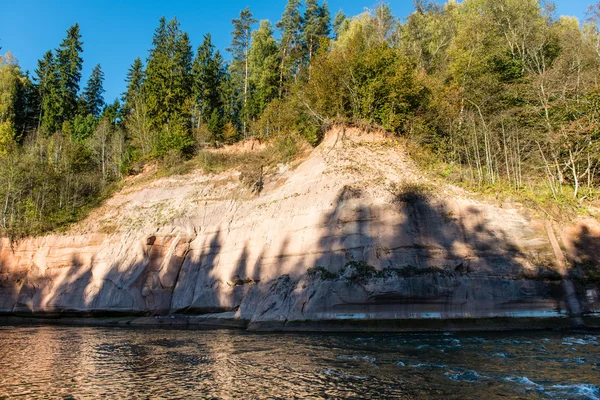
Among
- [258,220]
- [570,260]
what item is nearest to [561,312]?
[570,260]

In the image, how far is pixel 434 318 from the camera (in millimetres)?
15820

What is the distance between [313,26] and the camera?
45.9m

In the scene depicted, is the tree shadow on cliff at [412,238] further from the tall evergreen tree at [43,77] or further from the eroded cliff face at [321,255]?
the tall evergreen tree at [43,77]

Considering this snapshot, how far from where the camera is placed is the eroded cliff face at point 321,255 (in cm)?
1619

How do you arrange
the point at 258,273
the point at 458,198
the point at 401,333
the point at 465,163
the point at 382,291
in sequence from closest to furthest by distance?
the point at 401,333
the point at 382,291
the point at 458,198
the point at 258,273
the point at 465,163

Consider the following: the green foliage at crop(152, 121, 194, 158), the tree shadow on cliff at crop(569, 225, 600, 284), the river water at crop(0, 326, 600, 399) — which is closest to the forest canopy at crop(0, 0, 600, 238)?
the green foliage at crop(152, 121, 194, 158)

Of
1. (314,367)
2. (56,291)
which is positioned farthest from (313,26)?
(314,367)

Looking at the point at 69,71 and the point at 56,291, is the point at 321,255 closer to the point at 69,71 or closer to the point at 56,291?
the point at 56,291

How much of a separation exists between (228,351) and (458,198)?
43.5 feet

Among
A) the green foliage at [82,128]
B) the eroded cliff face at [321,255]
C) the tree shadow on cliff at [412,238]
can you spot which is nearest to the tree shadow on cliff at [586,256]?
Result: the eroded cliff face at [321,255]

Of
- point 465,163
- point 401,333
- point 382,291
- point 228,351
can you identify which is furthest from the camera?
point 465,163

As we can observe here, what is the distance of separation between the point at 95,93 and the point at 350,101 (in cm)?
5237

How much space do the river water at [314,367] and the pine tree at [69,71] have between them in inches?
1799

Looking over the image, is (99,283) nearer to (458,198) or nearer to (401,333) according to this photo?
(401,333)
